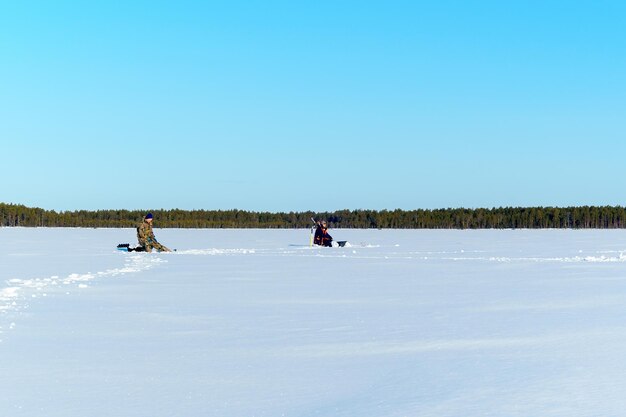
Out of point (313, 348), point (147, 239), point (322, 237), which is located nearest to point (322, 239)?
point (322, 237)

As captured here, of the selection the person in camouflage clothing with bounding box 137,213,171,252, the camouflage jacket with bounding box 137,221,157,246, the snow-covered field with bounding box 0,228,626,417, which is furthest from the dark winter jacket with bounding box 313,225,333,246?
the snow-covered field with bounding box 0,228,626,417

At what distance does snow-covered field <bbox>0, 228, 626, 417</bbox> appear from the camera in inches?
216

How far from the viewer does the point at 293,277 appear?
16.5 m

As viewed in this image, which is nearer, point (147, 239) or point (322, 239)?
point (147, 239)

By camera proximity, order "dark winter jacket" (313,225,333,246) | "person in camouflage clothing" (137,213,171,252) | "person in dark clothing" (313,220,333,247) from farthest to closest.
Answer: "dark winter jacket" (313,225,333,246), "person in dark clothing" (313,220,333,247), "person in camouflage clothing" (137,213,171,252)

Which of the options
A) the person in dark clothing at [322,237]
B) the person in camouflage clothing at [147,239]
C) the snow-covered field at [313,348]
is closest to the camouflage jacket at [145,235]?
the person in camouflage clothing at [147,239]

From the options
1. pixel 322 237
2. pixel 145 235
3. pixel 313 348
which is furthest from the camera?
pixel 322 237

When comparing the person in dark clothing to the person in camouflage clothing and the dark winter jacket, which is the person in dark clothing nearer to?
the dark winter jacket

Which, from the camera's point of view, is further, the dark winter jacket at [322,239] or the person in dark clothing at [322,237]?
the dark winter jacket at [322,239]

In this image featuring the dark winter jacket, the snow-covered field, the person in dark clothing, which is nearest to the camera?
the snow-covered field

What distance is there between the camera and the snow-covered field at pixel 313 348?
5492 mm

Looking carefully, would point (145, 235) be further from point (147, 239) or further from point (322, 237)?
point (322, 237)

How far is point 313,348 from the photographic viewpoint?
299 inches

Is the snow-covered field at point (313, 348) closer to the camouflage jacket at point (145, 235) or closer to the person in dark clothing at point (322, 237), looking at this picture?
the camouflage jacket at point (145, 235)
